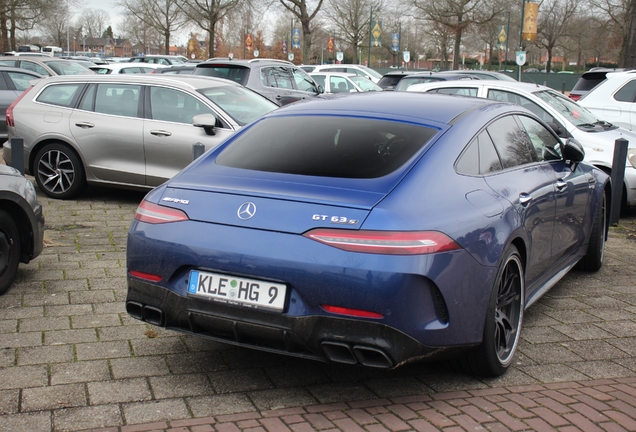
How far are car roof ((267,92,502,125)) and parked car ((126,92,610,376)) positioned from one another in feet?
0.06

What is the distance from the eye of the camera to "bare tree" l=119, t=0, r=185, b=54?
203ft

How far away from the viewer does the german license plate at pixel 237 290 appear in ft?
11.0

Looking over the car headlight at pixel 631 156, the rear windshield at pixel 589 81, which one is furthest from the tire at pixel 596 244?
the rear windshield at pixel 589 81

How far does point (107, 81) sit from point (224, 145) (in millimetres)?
5403

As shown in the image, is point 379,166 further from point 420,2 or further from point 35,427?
point 420,2

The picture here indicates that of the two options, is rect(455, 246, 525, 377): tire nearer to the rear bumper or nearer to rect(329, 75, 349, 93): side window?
the rear bumper

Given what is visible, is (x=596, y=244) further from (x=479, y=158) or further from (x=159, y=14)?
(x=159, y=14)

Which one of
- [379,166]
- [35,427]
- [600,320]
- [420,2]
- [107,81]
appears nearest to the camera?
[35,427]

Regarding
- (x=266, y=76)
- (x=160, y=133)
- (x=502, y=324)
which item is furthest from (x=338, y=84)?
(x=502, y=324)

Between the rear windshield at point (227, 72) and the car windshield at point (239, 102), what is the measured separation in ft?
17.2

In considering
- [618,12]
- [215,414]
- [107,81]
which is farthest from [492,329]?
[618,12]

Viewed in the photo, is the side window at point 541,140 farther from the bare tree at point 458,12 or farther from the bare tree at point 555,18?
the bare tree at point 555,18

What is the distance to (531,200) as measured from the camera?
435 cm

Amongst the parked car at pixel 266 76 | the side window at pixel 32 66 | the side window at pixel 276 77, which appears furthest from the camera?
the side window at pixel 32 66
